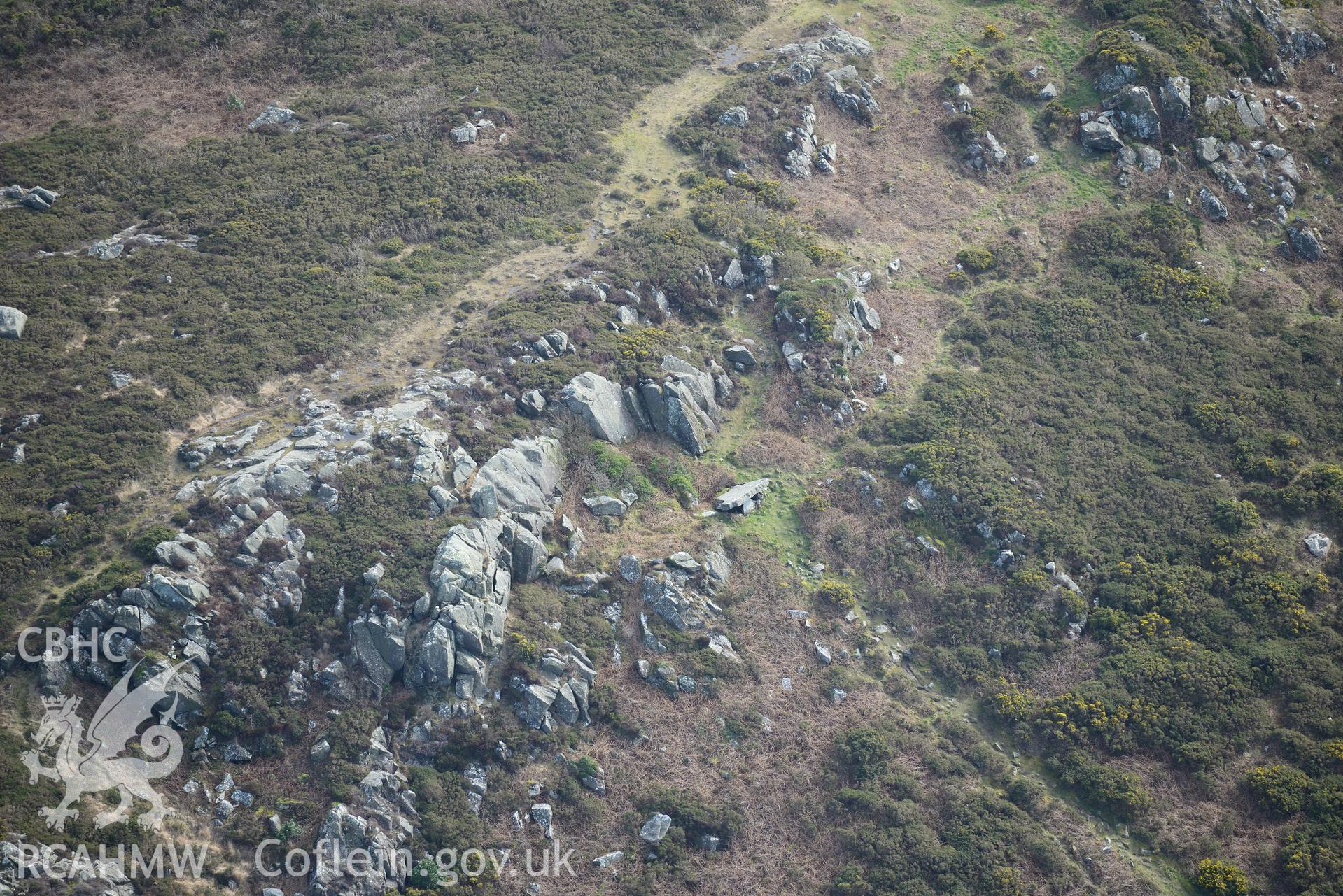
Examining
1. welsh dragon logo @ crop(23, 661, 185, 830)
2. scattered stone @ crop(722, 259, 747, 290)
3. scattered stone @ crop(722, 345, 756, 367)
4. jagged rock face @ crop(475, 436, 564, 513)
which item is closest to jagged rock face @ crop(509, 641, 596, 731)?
jagged rock face @ crop(475, 436, 564, 513)

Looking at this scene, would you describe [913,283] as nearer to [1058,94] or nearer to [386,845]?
[1058,94]

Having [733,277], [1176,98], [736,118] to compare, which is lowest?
[733,277]

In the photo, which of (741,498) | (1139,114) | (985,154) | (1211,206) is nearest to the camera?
(741,498)

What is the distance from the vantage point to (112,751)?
28047 mm

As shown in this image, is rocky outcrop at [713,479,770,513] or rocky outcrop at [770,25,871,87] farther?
rocky outcrop at [770,25,871,87]

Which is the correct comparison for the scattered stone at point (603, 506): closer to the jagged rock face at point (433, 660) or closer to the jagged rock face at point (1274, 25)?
the jagged rock face at point (433, 660)

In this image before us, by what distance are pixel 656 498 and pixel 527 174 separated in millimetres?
22175

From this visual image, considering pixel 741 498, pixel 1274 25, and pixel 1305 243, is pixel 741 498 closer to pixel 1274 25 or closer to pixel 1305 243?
pixel 1305 243

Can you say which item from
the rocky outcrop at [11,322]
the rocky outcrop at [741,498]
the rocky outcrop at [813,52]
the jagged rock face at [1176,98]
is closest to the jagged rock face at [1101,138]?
the jagged rock face at [1176,98]

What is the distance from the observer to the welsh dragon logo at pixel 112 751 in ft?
88.6

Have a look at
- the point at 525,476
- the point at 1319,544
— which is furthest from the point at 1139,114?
the point at 525,476

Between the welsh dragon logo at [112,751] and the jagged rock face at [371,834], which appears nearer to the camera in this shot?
the welsh dragon logo at [112,751]

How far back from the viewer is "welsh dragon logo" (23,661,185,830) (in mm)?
27016

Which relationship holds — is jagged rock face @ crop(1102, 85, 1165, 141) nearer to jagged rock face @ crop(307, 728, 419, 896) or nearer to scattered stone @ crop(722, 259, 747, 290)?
scattered stone @ crop(722, 259, 747, 290)
